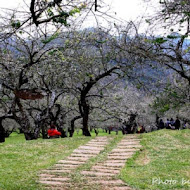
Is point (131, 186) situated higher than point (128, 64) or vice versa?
point (128, 64)

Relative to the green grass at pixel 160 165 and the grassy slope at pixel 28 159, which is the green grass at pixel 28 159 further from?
the green grass at pixel 160 165

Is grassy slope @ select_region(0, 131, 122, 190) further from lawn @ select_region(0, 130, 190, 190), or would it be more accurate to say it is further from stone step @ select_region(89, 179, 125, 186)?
stone step @ select_region(89, 179, 125, 186)

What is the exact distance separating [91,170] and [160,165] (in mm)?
1638

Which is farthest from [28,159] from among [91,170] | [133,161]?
[133,161]

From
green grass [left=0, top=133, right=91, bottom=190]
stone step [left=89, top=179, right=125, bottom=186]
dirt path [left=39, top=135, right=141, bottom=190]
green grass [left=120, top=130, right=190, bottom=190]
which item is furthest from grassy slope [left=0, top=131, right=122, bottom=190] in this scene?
green grass [left=120, top=130, right=190, bottom=190]

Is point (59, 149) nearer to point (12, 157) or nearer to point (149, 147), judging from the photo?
point (12, 157)

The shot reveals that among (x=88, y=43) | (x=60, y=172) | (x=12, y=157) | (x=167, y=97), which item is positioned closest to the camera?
(x=60, y=172)

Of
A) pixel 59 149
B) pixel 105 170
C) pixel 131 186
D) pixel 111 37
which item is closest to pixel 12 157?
pixel 59 149

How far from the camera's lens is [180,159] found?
7.41 m

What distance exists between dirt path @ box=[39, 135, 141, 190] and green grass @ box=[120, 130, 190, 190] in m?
0.24

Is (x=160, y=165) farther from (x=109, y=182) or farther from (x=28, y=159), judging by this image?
(x=28, y=159)

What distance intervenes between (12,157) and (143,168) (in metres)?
3.73

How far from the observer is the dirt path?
5.26 m

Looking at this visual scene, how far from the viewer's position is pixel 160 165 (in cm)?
684
